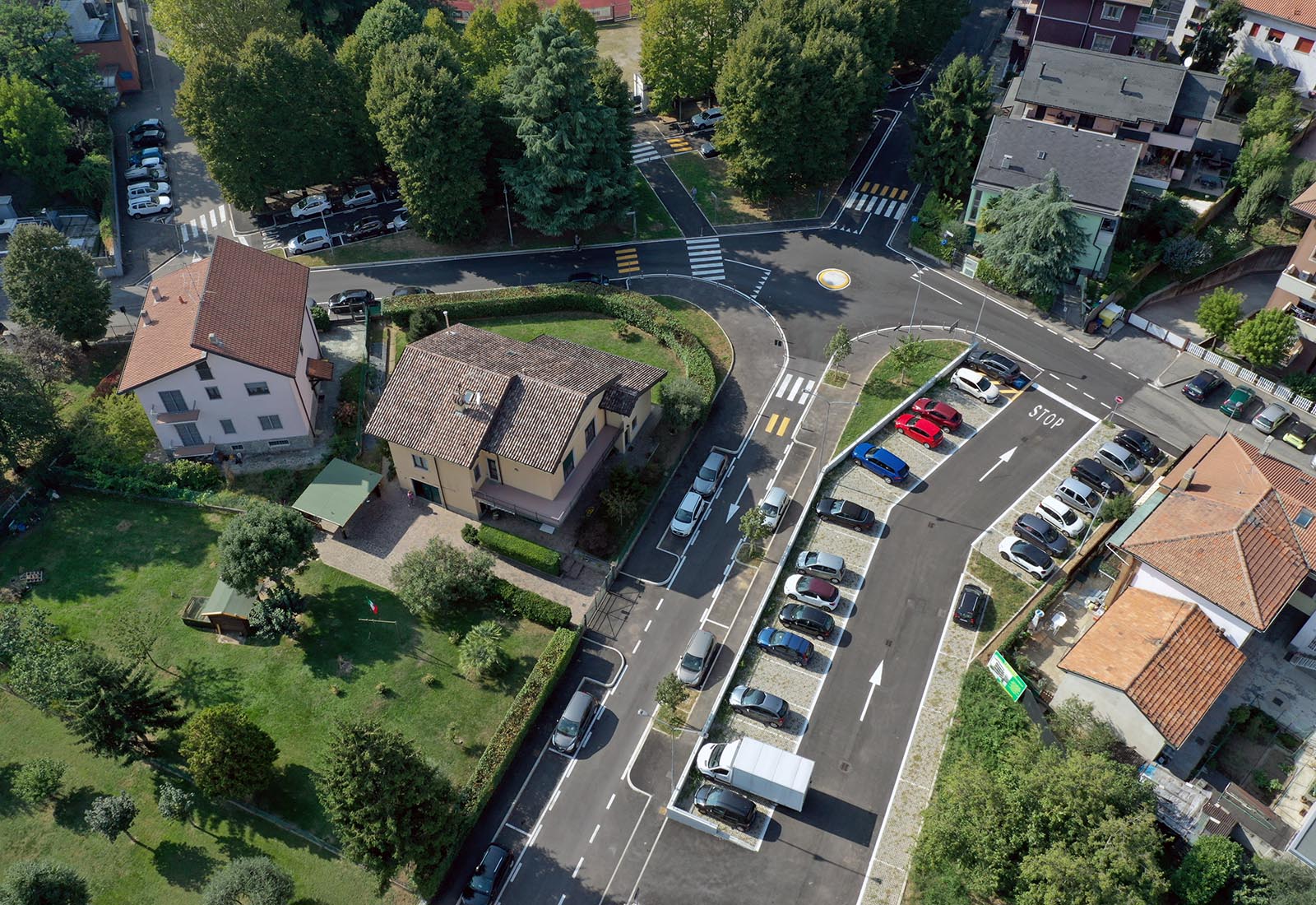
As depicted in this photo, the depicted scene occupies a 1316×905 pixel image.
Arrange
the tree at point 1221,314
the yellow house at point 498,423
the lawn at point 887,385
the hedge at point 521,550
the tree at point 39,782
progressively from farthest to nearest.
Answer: the tree at point 1221,314, the lawn at point 887,385, the yellow house at point 498,423, the hedge at point 521,550, the tree at point 39,782

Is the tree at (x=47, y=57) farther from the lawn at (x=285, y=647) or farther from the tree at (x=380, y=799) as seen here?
the tree at (x=380, y=799)

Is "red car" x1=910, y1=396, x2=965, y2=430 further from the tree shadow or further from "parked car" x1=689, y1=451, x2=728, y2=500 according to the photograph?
the tree shadow

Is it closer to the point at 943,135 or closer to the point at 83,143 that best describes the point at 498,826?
the point at 943,135

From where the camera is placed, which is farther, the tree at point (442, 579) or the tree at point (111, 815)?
the tree at point (442, 579)

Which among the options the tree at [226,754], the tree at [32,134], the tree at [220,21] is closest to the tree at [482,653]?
the tree at [226,754]

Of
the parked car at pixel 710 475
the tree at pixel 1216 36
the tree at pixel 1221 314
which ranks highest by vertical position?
the tree at pixel 1216 36

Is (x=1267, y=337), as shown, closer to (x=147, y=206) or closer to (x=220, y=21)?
(x=147, y=206)

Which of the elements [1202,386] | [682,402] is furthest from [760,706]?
[1202,386]

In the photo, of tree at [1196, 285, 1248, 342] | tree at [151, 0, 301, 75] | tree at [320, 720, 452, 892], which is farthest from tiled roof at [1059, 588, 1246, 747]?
tree at [151, 0, 301, 75]
